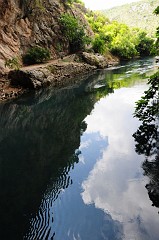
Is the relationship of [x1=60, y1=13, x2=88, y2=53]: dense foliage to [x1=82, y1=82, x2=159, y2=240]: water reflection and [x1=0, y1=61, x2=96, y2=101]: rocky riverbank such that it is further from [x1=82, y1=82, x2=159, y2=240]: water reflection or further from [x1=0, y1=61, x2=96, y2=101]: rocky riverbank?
[x1=82, y1=82, x2=159, y2=240]: water reflection

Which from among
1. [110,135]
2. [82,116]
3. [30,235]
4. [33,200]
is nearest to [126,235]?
[30,235]

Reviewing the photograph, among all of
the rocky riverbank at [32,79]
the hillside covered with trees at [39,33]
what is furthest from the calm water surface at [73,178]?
the hillside covered with trees at [39,33]

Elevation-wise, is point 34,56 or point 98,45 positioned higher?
point 34,56

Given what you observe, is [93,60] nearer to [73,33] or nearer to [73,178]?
[73,33]

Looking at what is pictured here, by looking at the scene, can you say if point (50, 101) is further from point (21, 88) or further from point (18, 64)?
point (18, 64)

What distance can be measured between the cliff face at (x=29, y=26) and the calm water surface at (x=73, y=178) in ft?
67.1

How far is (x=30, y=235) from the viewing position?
8.84 metres

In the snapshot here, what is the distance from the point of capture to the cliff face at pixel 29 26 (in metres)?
44.6

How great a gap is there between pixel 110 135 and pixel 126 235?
1003 centimetres

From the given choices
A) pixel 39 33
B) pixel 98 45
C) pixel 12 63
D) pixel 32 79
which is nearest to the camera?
pixel 32 79

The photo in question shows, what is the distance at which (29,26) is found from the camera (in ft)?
171

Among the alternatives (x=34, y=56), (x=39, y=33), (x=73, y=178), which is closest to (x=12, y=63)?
(x=34, y=56)

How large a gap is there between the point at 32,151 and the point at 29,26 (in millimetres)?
40261

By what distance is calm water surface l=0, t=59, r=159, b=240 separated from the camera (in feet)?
30.6
